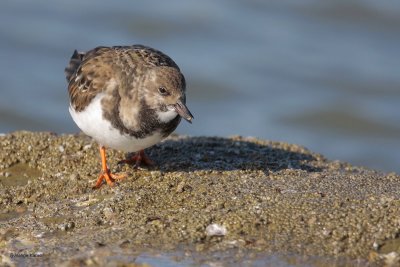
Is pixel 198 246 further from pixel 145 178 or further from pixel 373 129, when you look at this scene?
pixel 373 129

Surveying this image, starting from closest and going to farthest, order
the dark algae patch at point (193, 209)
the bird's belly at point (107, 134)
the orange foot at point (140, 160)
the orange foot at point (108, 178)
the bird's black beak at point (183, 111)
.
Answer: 1. the dark algae patch at point (193, 209)
2. the bird's black beak at point (183, 111)
3. the bird's belly at point (107, 134)
4. the orange foot at point (108, 178)
5. the orange foot at point (140, 160)

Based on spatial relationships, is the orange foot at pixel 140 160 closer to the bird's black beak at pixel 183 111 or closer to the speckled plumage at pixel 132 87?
the speckled plumage at pixel 132 87

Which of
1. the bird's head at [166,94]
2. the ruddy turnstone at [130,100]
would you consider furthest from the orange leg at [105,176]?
the bird's head at [166,94]

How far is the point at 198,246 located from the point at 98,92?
1.57 m

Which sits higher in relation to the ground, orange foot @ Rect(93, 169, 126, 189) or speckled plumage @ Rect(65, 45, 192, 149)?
speckled plumage @ Rect(65, 45, 192, 149)

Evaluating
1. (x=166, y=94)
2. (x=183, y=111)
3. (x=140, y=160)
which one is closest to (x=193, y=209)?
(x=183, y=111)

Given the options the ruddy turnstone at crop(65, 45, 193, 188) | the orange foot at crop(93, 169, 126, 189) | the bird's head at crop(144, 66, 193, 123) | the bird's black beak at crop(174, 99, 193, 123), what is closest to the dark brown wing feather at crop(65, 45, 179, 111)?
the ruddy turnstone at crop(65, 45, 193, 188)

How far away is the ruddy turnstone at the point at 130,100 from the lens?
495 centimetres

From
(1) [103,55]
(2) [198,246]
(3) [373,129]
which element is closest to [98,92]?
(1) [103,55]

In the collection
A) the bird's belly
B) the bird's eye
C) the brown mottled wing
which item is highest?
the brown mottled wing

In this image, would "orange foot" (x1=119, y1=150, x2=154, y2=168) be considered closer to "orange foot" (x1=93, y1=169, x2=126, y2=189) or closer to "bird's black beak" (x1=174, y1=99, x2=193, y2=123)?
"orange foot" (x1=93, y1=169, x2=126, y2=189)

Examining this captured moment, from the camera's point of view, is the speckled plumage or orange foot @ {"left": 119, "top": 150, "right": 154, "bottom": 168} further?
orange foot @ {"left": 119, "top": 150, "right": 154, "bottom": 168}

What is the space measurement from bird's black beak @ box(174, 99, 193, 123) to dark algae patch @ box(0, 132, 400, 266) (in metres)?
0.42

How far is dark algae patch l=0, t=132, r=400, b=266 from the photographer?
395 cm
